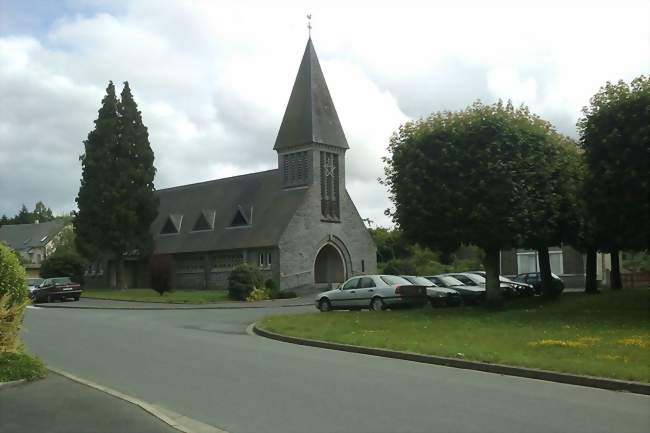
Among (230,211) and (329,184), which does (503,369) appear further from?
(230,211)

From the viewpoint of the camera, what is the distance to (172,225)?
57469 mm

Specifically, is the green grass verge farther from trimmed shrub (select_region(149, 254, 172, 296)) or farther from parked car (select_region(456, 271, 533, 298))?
trimmed shrub (select_region(149, 254, 172, 296))

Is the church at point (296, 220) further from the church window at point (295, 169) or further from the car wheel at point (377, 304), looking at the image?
the car wheel at point (377, 304)

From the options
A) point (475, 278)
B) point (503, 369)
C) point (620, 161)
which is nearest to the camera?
point (503, 369)

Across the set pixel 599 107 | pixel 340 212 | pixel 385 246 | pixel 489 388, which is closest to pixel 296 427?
pixel 489 388

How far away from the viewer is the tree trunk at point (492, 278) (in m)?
25.8

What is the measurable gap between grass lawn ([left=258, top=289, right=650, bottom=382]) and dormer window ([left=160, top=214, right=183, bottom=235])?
114 feet

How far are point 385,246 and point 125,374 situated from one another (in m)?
62.3

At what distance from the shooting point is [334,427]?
7.98 m

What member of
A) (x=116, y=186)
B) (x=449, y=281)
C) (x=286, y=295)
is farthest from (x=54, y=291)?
(x=449, y=281)

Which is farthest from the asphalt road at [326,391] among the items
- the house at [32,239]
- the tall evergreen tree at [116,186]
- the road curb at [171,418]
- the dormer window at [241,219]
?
the house at [32,239]

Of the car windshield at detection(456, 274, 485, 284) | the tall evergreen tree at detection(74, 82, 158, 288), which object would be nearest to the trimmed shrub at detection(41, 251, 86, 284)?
the tall evergreen tree at detection(74, 82, 158, 288)

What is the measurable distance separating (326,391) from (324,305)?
57.9 ft

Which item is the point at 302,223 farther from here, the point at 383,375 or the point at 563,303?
the point at 383,375
